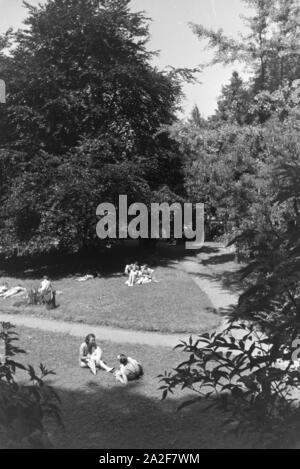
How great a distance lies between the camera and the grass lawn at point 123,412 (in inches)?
329

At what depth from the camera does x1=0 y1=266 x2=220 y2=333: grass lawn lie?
56.2 feet

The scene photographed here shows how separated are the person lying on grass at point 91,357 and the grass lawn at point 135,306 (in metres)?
4.00

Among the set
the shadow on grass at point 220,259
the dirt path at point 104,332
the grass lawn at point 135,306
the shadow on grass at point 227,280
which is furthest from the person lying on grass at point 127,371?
the shadow on grass at point 220,259

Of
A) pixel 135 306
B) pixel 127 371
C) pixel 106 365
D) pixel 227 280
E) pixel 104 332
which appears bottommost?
pixel 104 332

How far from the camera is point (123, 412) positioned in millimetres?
9859

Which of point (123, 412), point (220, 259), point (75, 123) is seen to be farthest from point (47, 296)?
point (220, 259)

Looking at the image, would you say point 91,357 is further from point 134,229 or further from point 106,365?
point 134,229

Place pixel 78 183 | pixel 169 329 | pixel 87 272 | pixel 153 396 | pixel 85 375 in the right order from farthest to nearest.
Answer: pixel 87 272, pixel 78 183, pixel 169 329, pixel 85 375, pixel 153 396

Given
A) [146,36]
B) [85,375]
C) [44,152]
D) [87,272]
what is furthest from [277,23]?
[85,375]

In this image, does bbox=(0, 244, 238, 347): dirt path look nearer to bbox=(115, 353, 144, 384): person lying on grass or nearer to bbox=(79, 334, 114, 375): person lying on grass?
bbox=(79, 334, 114, 375): person lying on grass

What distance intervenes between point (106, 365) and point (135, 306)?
621cm

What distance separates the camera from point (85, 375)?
12.3 meters

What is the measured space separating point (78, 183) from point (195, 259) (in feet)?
34.4
